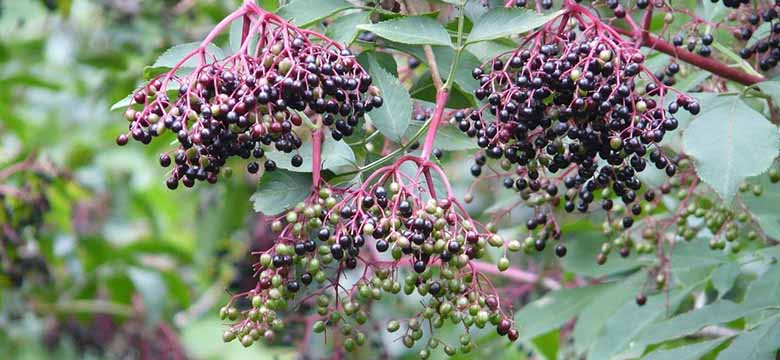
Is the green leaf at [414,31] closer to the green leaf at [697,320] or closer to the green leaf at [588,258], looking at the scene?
the green leaf at [697,320]

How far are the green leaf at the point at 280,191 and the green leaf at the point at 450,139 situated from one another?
267 mm

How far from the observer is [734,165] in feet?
5.27

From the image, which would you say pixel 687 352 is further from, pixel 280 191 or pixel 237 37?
pixel 237 37

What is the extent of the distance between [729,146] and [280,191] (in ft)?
2.54

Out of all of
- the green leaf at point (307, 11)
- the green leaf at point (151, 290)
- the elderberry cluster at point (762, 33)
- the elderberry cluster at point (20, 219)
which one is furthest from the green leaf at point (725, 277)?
the green leaf at point (151, 290)

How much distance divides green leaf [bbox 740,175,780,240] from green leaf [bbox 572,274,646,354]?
0.36 metres

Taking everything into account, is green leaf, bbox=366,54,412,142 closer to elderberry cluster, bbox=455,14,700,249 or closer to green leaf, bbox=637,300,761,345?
elderberry cluster, bbox=455,14,700,249

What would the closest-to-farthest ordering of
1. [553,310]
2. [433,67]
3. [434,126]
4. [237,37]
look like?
1. [434,126]
2. [237,37]
3. [433,67]
4. [553,310]

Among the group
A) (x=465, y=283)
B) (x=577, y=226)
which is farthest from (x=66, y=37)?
(x=465, y=283)

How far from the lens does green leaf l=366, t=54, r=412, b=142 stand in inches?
68.4

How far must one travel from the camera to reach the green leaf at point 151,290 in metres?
4.14

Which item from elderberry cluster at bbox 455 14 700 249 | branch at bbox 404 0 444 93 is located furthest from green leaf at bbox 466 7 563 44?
branch at bbox 404 0 444 93

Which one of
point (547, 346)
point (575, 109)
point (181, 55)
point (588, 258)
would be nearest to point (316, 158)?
point (181, 55)

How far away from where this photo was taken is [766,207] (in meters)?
2.24
